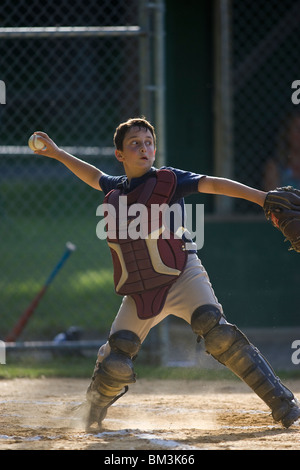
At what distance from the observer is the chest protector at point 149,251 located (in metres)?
3.97

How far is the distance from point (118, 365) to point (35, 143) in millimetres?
1275

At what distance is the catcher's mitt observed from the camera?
3.83 metres

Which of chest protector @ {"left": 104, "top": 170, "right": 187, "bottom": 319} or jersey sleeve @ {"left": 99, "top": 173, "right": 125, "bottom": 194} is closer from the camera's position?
chest protector @ {"left": 104, "top": 170, "right": 187, "bottom": 319}

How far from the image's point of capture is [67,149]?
247 inches

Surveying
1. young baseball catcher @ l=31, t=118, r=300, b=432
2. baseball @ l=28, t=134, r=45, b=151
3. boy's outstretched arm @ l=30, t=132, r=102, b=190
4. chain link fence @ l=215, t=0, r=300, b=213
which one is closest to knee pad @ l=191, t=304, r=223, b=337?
young baseball catcher @ l=31, t=118, r=300, b=432

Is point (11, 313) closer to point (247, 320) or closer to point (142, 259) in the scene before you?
point (247, 320)

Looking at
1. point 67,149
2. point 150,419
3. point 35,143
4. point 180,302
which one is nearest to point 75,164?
point 35,143

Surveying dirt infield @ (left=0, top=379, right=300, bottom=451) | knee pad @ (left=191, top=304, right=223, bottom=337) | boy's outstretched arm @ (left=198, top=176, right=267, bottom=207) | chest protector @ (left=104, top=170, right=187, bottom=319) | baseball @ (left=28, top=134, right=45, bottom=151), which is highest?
baseball @ (left=28, top=134, right=45, bottom=151)

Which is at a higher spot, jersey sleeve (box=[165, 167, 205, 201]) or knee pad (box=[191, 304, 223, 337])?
jersey sleeve (box=[165, 167, 205, 201])

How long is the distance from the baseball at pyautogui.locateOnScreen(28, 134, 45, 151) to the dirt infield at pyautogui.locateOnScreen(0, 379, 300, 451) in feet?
4.63

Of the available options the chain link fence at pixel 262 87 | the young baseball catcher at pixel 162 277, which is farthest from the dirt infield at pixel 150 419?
the chain link fence at pixel 262 87

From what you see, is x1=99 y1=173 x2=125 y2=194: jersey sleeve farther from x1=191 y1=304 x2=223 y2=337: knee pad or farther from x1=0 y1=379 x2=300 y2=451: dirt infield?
x1=0 y1=379 x2=300 y2=451: dirt infield

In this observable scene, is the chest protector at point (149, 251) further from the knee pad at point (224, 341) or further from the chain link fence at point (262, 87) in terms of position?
the chain link fence at point (262, 87)

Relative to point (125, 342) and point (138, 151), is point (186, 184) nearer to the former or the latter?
point (138, 151)
